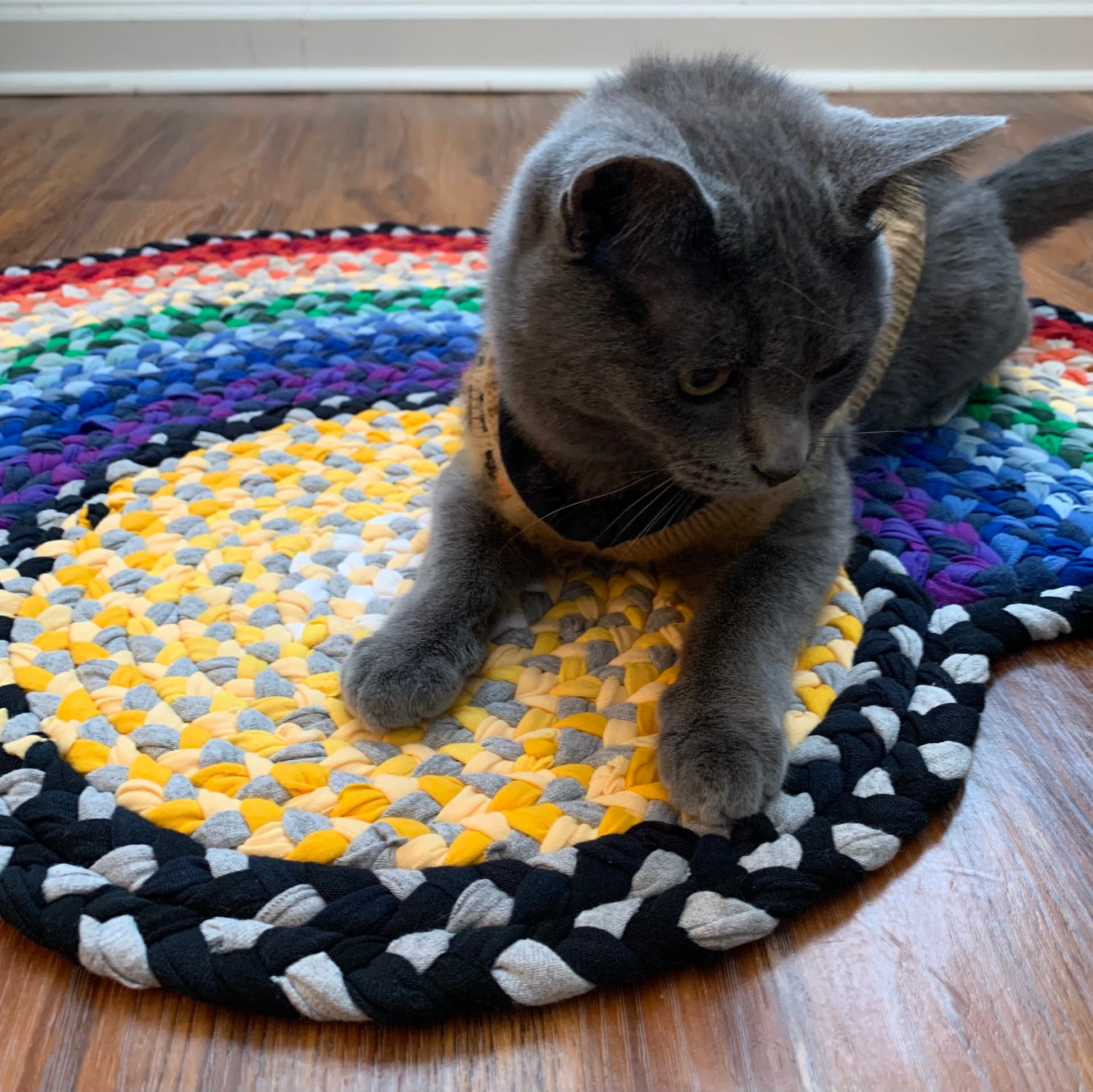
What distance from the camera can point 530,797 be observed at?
67cm

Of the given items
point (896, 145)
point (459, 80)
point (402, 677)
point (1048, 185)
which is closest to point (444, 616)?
point (402, 677)

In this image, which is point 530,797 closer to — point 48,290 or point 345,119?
point 48,290

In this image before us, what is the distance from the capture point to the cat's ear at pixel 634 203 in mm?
575

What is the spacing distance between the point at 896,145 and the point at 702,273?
19 cm

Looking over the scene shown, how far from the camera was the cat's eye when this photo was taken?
64 centimetres

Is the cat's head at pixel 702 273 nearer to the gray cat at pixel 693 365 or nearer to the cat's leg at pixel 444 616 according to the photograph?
the gray cat at pixel 693 365

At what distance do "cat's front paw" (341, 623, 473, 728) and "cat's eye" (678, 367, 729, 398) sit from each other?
277mm

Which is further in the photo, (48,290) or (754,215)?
(48,290)

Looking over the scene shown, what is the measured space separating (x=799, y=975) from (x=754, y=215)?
490 mm

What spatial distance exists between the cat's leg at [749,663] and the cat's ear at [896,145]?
28cm

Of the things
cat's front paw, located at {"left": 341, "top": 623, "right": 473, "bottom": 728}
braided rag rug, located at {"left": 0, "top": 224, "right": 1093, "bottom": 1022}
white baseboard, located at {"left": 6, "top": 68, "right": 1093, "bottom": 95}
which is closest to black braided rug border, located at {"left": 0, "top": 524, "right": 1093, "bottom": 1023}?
braided rag rug, located at {"left": 0, "top": 224, "right": 1093, "bottom": 1022}

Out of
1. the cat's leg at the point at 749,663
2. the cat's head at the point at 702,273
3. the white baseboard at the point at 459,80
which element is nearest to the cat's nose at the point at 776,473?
the cat's head at the point at 702,273

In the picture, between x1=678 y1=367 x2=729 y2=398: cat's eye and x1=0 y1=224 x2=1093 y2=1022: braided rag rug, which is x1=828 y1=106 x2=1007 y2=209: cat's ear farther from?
x1=0 y1=224 x2=1093 y2=1022: braided rag rug

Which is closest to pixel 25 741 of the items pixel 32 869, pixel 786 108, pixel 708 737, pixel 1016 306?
pixel 32 869
